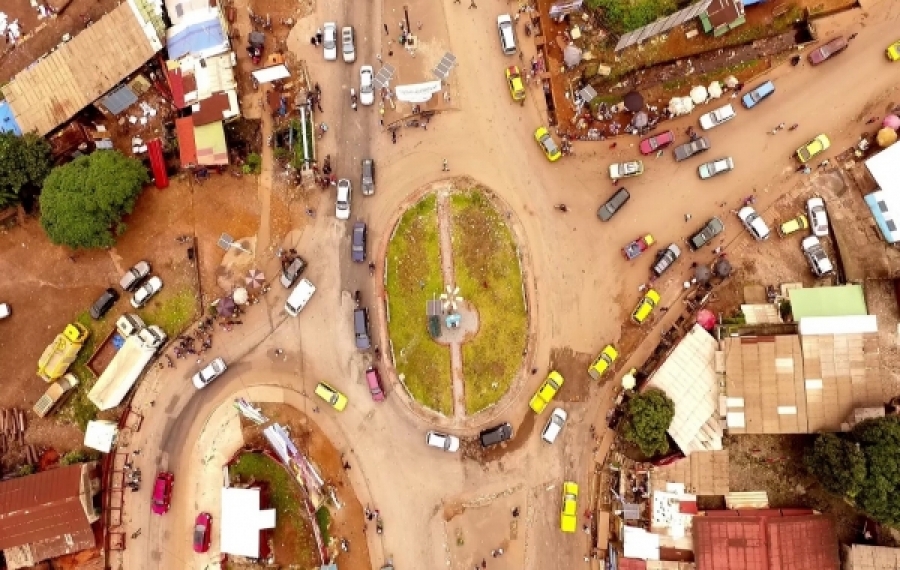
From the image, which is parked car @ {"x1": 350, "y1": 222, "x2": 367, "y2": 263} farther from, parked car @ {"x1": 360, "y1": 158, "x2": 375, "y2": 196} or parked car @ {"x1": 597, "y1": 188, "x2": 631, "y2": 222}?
parked car @ {"x1": 597, "y1": 188, "x2": 631, "y2": 222}

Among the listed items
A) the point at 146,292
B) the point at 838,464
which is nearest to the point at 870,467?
the point at 838,464

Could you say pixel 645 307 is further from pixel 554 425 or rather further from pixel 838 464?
pixel 838 464

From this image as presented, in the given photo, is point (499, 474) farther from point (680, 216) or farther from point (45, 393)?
point (45, 393)

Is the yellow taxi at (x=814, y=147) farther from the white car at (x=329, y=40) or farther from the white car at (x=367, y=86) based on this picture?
the white car at (x=329, y=40)

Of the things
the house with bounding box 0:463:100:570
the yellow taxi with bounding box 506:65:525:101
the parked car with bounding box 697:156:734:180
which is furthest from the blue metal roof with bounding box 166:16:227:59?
the parked car with bounding box 697:156:734:180

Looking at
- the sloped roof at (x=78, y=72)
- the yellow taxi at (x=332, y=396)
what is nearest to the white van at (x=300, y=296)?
the yellow taxi at (x=332, y=396)

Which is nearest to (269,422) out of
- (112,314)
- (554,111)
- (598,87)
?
(112,314)
